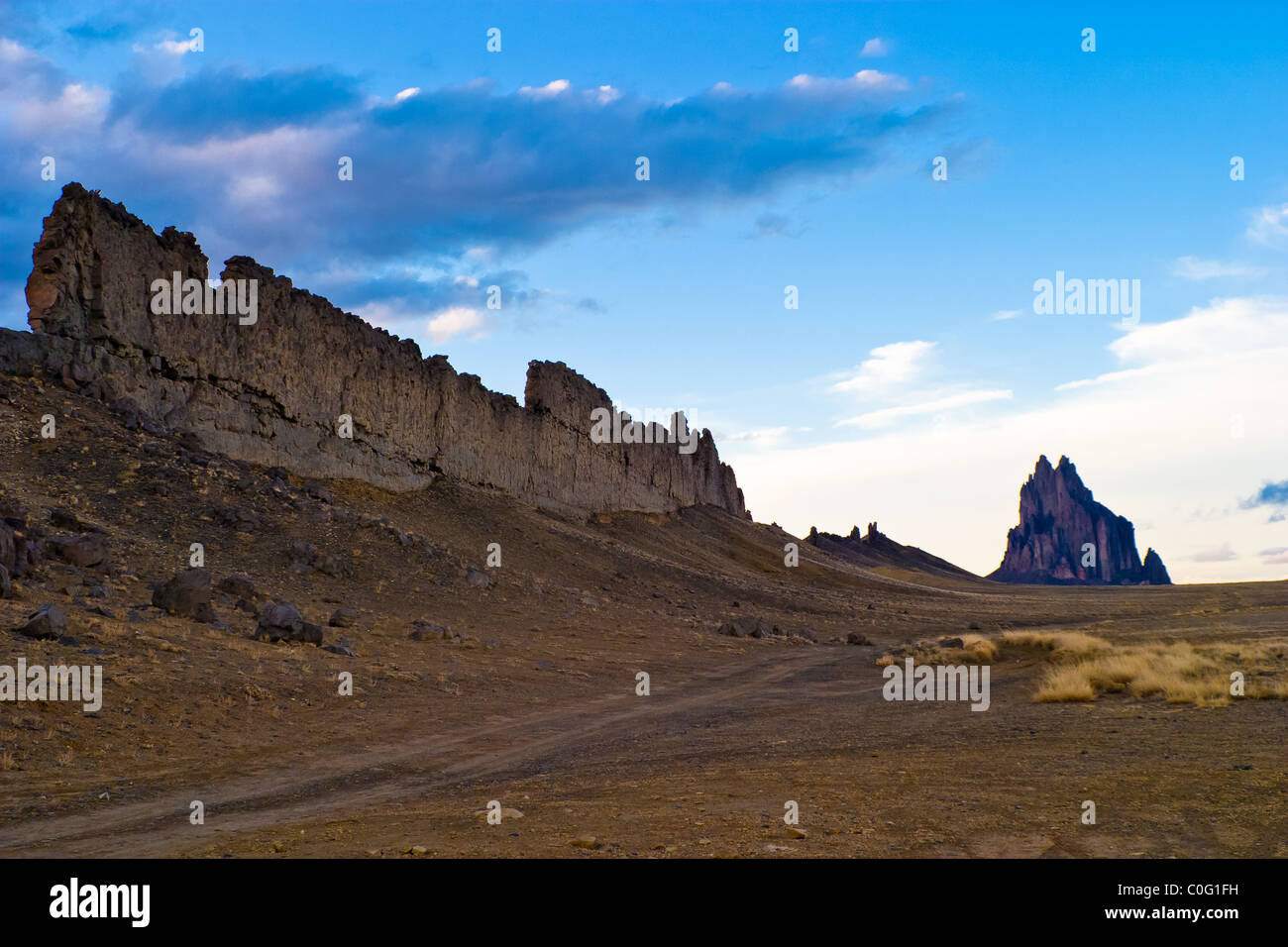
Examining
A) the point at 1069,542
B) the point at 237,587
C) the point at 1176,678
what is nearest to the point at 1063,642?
the point at 1176,678

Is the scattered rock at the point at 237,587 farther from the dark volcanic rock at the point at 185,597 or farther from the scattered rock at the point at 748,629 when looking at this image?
the scattered rock at the point at 748,629

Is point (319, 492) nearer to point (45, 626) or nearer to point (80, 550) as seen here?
point (80, 550)

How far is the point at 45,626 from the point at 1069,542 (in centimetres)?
18768

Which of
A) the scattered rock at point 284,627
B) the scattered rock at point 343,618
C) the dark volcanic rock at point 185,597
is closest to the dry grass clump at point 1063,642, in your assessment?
the scattered rock at point 284,627

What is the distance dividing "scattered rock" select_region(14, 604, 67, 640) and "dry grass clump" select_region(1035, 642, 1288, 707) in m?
15.8

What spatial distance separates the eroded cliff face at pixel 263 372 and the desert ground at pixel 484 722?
5.43 ft

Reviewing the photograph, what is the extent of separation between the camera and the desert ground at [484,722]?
7.37 m

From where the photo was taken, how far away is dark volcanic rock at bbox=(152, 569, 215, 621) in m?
17.9

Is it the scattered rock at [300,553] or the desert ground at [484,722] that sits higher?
the scattered rock at [300,553]

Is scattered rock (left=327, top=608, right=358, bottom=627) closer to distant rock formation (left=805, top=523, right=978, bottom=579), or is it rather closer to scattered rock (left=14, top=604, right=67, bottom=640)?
scattered rock (left=14, top=604, right=67, bottom=640)

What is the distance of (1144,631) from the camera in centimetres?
3175
